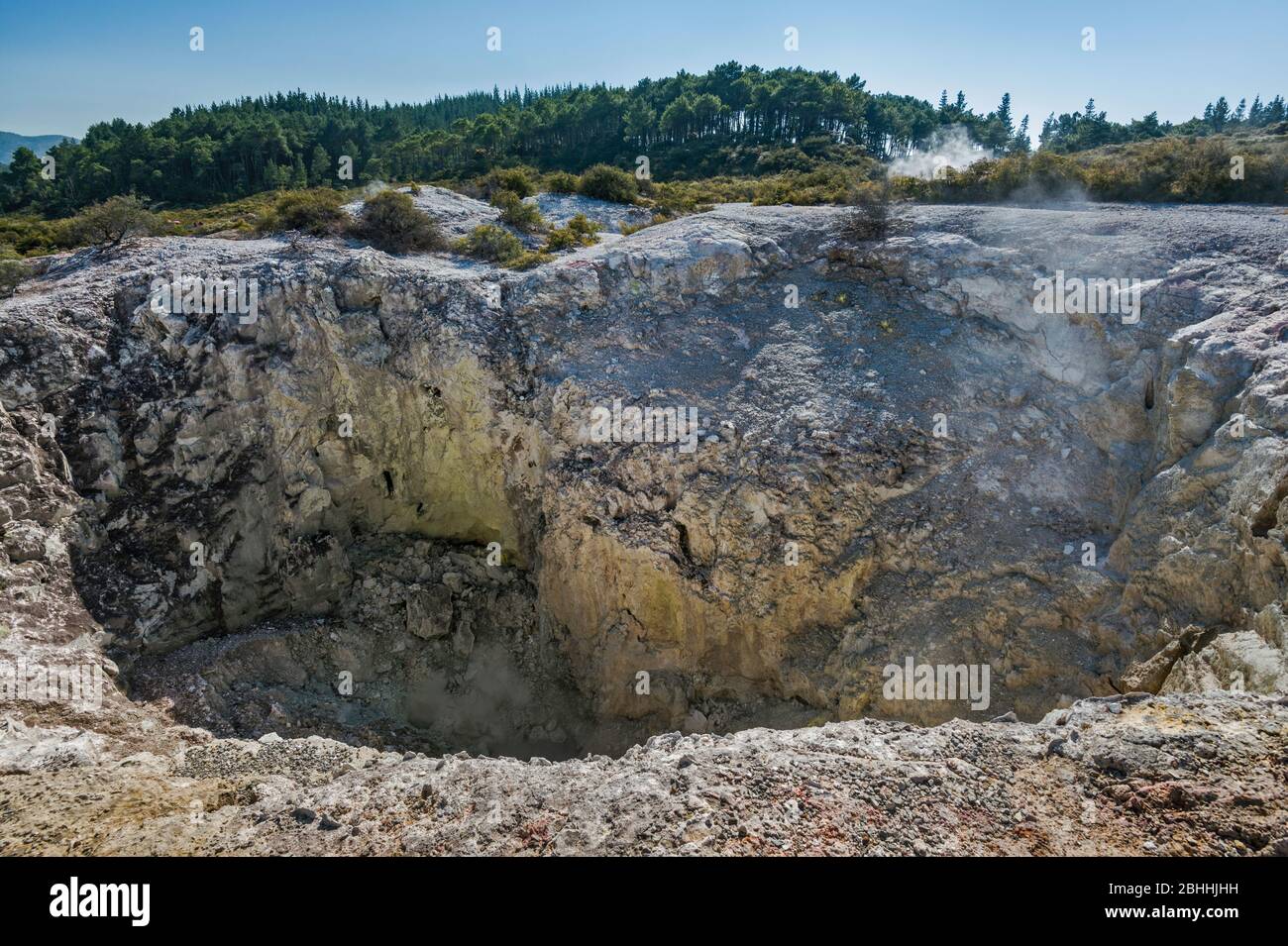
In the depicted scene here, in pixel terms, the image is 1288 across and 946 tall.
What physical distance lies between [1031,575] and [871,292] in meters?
8.01

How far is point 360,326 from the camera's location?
15.4m

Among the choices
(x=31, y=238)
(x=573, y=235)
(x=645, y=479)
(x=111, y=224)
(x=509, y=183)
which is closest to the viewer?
(x=645, y=479)

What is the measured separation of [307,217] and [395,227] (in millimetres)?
2531

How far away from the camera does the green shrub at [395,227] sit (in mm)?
18141

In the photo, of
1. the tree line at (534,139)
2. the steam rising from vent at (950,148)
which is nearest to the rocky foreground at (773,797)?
the tree line at (534,139)

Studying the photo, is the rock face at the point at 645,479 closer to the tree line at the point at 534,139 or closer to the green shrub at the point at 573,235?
the green shrub at the point at 573,235

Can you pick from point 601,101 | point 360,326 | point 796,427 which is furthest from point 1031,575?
point 601,101

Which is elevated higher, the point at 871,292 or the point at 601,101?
the point at 601,101

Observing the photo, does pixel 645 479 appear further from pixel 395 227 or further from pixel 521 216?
pixel 521 216

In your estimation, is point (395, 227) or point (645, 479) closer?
point (645, 479)

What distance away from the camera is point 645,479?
13.9m

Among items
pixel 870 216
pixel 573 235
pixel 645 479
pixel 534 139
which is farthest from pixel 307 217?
pixel 534 139

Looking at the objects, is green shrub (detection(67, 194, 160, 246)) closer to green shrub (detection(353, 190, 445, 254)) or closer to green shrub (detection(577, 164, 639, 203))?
green shrub (detection(353, 190, 445, 254))
